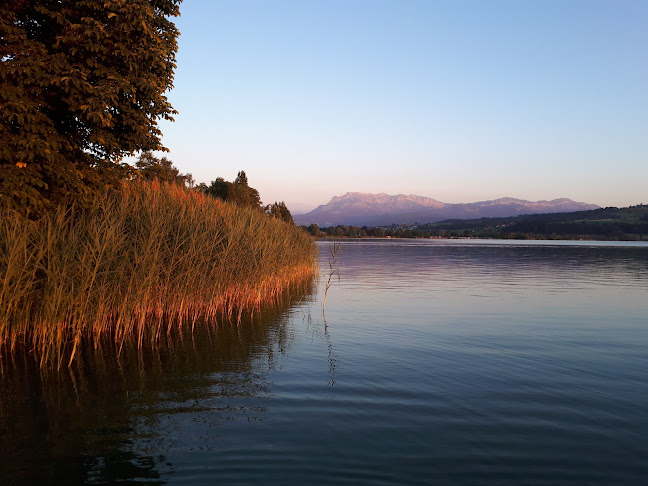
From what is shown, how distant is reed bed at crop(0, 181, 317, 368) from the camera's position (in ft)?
34.0

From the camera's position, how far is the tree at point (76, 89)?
13.0 meters

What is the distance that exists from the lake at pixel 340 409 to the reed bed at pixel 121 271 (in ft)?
3.56

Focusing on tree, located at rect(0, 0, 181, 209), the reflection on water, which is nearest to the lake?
the reflection on water

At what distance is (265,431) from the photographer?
7.01 meters

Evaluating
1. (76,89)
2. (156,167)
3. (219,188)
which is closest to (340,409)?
(76,89)

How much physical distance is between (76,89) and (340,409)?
12244mm

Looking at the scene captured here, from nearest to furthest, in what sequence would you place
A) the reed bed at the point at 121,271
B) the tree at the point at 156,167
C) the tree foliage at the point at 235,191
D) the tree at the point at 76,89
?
1. the reed bed at the point at 121,271
2. the tree at the point at 76,89
3. the tree at the point at 156,167
4. the tree foliage at the point at 235,191

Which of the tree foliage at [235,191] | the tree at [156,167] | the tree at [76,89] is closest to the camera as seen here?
the tree at [76,89]

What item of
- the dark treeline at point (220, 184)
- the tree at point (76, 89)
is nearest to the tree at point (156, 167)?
the dark treeline at point (220, 184)

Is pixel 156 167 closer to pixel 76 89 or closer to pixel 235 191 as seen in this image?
pixel 235 191

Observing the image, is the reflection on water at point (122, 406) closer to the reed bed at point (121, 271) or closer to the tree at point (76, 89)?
the reed bed at point (121, 271)

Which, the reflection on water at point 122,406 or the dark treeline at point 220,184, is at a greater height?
the dark treeline at point 220,184

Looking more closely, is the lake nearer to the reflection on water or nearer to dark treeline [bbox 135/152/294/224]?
the reflection on water

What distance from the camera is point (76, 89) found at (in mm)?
13664
